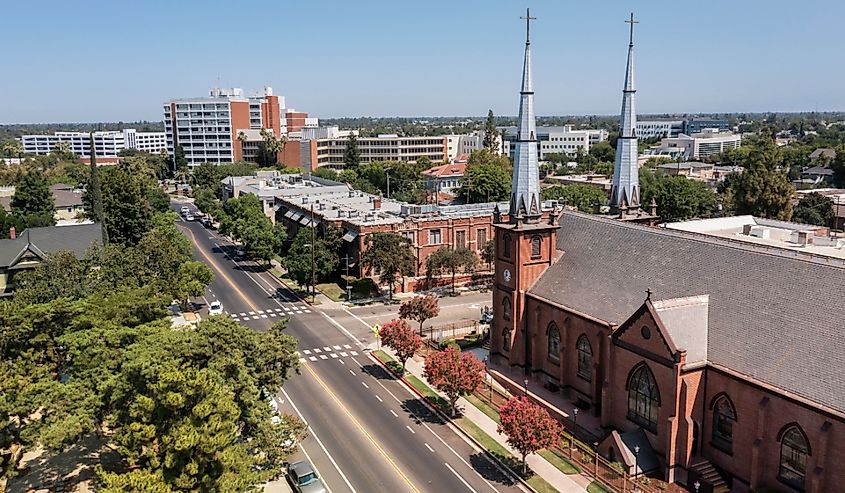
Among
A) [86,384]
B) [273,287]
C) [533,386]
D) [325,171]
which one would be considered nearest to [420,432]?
[533,386]

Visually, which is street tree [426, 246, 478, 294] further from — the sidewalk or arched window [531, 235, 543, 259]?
the sidewalk

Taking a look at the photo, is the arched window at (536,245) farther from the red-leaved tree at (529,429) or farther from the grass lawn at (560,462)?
the red-leaved tree at (529,429)

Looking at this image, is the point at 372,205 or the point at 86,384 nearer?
the point at 86,384

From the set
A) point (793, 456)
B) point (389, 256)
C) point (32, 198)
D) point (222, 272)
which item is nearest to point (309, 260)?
point (389, 256)

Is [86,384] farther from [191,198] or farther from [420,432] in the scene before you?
[191,198]

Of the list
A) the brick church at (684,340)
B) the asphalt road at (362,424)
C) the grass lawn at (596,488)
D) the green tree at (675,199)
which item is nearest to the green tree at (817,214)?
the green tree at (675,199)

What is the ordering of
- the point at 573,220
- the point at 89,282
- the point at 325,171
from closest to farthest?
the point at 573,220 → the point at 89,282 → the point at 325,171
